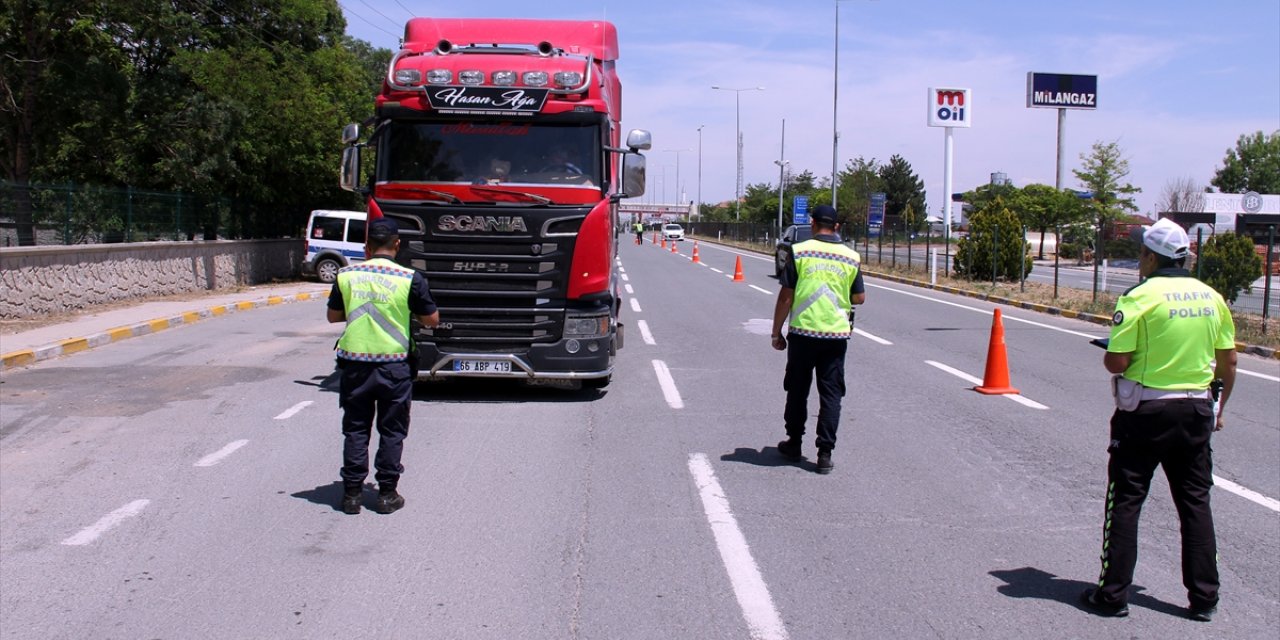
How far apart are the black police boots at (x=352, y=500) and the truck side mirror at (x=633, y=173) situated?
5.13 m

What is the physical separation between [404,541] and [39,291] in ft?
50.4

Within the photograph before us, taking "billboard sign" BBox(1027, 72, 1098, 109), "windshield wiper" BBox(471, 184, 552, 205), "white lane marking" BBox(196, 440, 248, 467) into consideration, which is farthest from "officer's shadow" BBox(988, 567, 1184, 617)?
"billboard sign" BBox(1027, 72, 1098, 109)

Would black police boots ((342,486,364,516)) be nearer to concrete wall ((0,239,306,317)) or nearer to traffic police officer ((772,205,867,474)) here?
traffic police officer ((772,205,867,474))

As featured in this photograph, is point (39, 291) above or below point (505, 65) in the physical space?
below

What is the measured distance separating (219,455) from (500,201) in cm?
340

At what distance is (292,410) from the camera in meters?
10.1

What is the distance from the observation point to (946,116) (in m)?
33.7

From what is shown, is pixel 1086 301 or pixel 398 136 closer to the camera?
pixel 398 136

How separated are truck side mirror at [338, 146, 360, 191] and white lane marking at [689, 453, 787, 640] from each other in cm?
486

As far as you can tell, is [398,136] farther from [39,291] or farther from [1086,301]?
[1086,301]

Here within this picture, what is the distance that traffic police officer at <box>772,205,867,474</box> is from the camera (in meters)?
7.48

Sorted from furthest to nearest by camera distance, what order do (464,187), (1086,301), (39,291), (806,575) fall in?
(1086,301) < (39,291) < (464,187) < (806,575)

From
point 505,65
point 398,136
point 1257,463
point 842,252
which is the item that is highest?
point 505,65

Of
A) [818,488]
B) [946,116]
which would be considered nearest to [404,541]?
[818,488]
